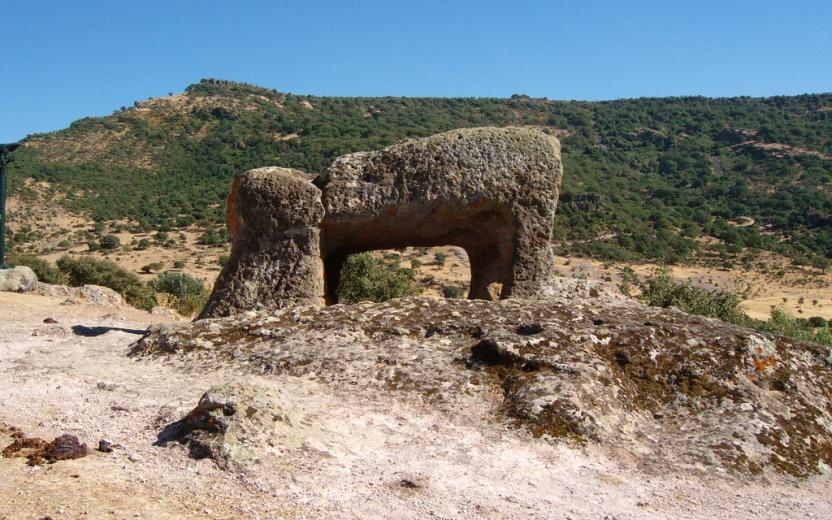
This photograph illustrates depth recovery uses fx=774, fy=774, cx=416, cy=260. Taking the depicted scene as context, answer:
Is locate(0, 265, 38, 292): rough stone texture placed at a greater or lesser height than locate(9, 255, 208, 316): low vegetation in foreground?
greater

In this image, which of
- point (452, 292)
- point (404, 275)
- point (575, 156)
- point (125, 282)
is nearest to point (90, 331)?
point (404, 275)

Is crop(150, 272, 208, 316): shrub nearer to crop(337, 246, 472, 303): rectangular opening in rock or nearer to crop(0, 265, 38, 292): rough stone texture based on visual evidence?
crop(0, 265, 38, 292): rough stone texture

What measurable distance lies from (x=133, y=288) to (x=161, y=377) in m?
14.6

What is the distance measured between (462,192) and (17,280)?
11.3m

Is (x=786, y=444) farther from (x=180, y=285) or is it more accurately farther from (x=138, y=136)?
(x=138, y=136)

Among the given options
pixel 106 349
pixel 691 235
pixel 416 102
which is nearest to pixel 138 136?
pixel 416 102

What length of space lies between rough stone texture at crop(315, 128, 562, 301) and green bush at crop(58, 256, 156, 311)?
38.5 feet

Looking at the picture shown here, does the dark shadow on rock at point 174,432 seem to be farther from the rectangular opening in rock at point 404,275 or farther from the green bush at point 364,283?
the green bush at point 364,283

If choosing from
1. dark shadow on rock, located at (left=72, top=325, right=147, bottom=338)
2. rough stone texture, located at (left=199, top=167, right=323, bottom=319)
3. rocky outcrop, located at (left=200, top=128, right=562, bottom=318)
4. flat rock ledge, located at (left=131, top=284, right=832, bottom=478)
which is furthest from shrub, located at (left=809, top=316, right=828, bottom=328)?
dark shadow on rock, located at (left=72, top=325, right=147, bottom=338)

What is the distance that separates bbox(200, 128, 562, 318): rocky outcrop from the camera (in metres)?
10.7

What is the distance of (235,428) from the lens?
6.09 m

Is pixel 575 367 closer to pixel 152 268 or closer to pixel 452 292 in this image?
pixel 452 292

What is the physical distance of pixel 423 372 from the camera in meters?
8.19

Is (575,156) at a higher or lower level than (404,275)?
higher
